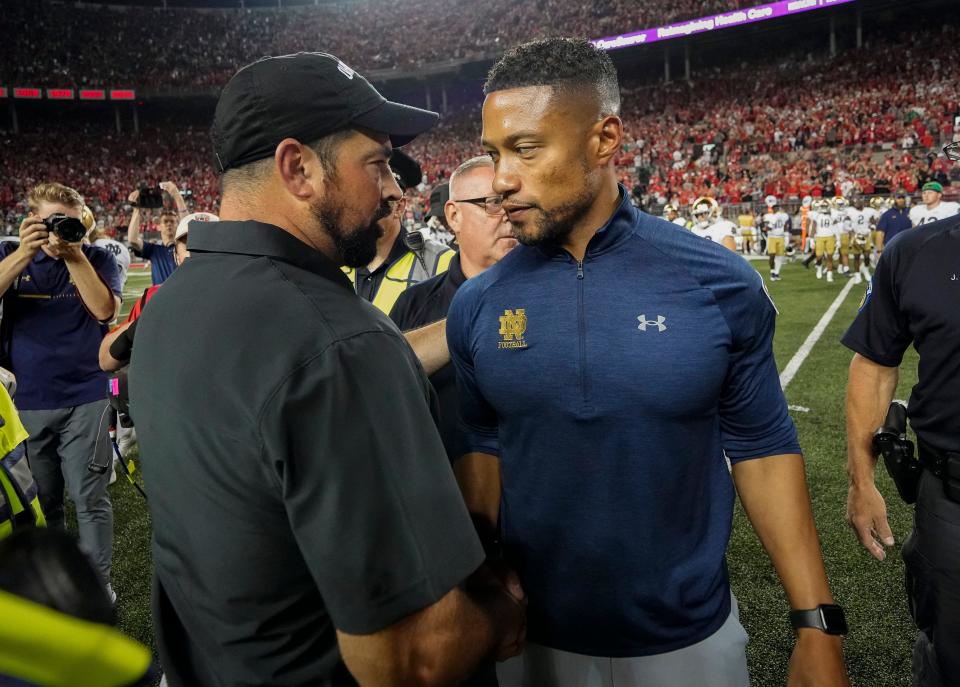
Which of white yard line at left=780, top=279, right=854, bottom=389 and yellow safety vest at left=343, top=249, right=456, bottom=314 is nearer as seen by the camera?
yellow safety vest at left=343, top=249, right=456, bottom=314

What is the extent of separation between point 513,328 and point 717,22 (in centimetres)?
3407

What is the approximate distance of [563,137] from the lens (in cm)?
172

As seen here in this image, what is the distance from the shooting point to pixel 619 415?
1.66 meters

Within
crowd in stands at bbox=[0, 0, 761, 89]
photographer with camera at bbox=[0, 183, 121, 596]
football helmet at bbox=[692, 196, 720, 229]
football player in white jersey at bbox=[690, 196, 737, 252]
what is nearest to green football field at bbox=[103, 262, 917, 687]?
photographer with camera at bbox=[0, 183, 121, 596]

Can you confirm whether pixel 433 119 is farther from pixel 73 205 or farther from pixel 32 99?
pixel 32 99

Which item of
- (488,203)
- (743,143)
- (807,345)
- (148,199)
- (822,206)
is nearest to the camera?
(488,203)

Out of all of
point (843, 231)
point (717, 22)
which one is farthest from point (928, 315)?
point (717, 22)

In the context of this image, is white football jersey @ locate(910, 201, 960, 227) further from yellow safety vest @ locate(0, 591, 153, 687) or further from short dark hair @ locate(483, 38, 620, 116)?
yellow safety vest @ locate(0, 591, 153, 687)

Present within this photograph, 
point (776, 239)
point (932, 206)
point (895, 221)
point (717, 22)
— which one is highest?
point (717, 22)

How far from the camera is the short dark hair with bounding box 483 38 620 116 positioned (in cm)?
171

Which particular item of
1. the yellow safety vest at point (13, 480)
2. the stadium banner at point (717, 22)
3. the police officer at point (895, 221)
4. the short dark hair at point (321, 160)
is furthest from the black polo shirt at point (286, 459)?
the stadium banner at point (717, 22)

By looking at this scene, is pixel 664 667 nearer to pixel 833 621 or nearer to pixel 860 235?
pixel 833 621

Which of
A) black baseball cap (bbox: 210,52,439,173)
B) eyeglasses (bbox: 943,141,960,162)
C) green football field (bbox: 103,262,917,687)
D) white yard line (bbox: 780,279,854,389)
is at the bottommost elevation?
white yard line (bbox: 780,279,854,389)

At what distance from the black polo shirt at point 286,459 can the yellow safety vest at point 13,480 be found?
87cm
